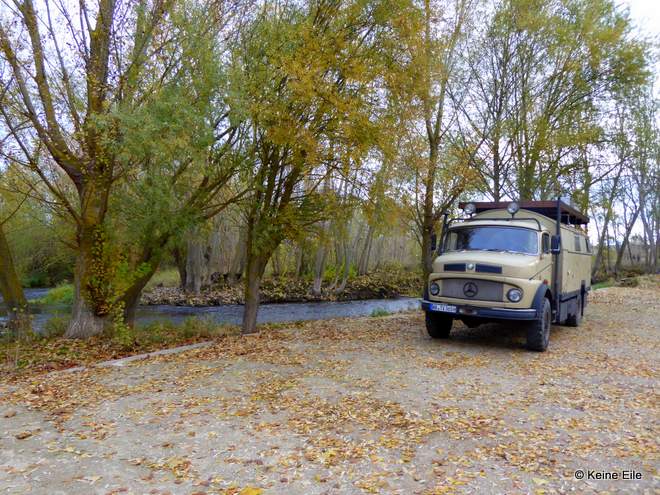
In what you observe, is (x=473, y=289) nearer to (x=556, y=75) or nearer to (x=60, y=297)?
(x=556, y=75)

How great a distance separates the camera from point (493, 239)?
9.96 meters

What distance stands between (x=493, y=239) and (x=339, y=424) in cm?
600

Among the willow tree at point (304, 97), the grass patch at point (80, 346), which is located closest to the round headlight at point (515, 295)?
the willow tree at point (304, 97)

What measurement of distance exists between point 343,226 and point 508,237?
4.22m

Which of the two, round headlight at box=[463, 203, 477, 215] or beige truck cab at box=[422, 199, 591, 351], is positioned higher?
round headlight at box=[463, 203, 477, 215]

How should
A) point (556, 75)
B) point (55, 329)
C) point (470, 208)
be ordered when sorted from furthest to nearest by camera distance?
1. point (556, 75)
2. point (55, 329)
3. point (470, 208)

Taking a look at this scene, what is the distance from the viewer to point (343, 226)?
40.6 ft

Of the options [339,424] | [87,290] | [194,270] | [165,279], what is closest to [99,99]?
[87,290]

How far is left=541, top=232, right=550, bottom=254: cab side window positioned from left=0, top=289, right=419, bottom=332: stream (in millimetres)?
10009

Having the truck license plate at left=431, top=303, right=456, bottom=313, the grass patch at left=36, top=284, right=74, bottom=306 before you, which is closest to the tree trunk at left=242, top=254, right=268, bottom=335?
the truck license plate at left=431, top=303, right=456, bottom=313

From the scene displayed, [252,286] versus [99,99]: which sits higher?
[99,99]

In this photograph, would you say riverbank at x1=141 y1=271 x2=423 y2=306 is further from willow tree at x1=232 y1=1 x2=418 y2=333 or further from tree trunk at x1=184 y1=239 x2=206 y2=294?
willow tree at x1=232 y1=1 x2=418 y2=333

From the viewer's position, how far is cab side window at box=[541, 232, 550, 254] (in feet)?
31.9

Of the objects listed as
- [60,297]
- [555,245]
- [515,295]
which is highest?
[555,245]
